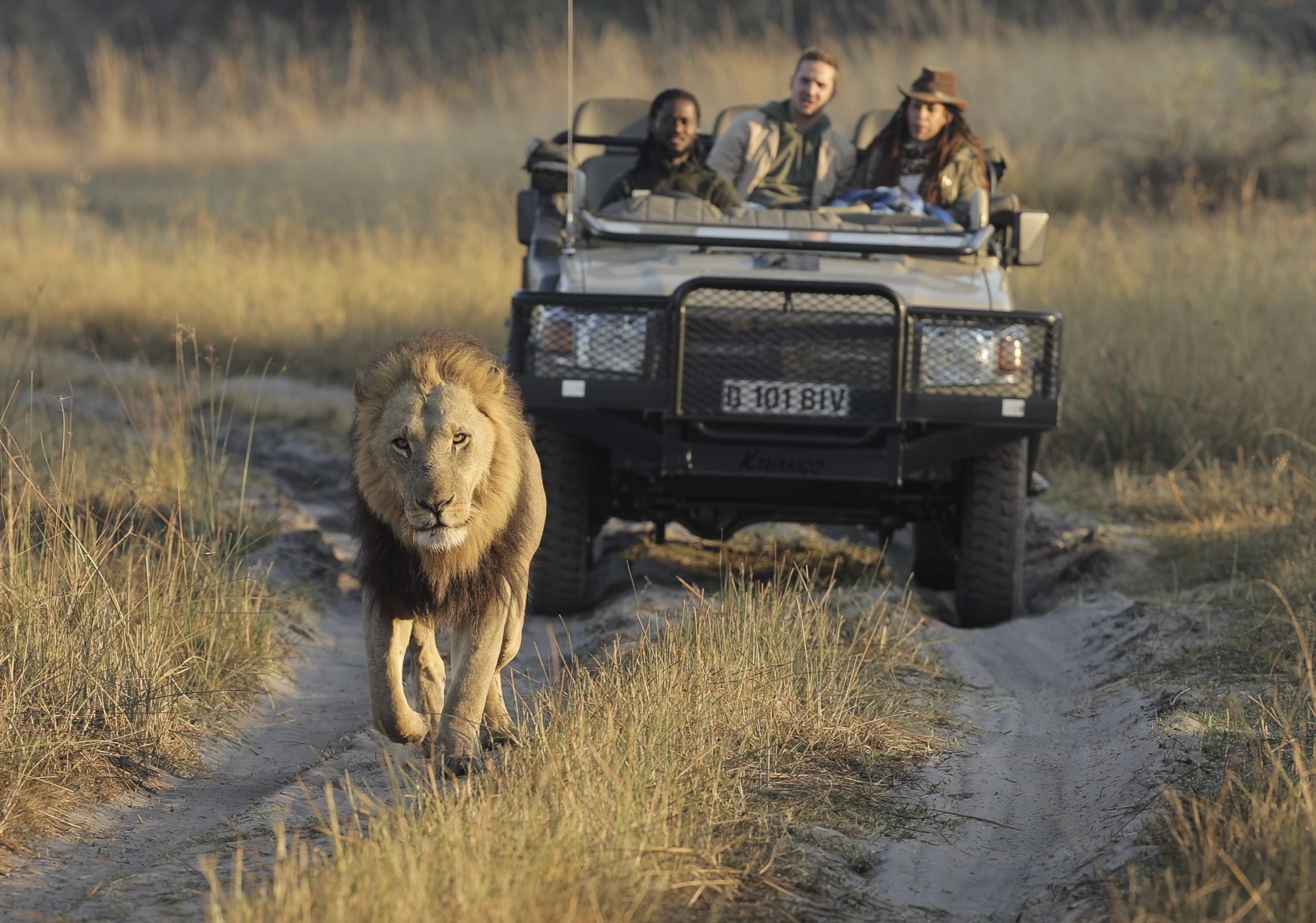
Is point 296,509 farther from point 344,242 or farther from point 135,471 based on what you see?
point 344,242

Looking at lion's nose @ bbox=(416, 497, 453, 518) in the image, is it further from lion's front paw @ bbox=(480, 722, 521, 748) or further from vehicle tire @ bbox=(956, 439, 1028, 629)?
vehicle tire @ bbox=(956, 439, 1028, 629)

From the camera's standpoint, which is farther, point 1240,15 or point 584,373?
point 1240,15

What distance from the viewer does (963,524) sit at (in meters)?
5.80

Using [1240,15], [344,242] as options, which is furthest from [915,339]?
[1240,15]

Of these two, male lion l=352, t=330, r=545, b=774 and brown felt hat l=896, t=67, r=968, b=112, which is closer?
male lion l=352, t=330, r=545, b=774

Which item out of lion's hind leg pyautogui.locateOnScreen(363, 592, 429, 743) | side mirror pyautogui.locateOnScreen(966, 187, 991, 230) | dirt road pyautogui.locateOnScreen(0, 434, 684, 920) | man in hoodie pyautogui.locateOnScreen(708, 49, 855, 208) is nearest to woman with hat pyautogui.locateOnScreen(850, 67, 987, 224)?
man in hoodie pyautogui.locateOnScreen(708, 49, 855, 208)

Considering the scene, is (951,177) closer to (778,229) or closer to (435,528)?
(778,229)

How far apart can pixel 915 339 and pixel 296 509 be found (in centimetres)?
291

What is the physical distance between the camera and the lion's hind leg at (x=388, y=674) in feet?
12.6

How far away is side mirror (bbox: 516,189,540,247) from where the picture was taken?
670 cm

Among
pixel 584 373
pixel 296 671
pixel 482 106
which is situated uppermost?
pixel 482 106

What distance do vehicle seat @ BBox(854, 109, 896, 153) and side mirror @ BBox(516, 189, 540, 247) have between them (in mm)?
1351

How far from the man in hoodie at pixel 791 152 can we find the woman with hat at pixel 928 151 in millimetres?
122

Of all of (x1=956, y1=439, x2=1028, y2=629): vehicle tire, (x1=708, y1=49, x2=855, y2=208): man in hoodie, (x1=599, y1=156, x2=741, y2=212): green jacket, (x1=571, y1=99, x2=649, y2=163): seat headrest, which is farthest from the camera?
(x1=571, y1=99, x2=649, y2=163): seat headrest
